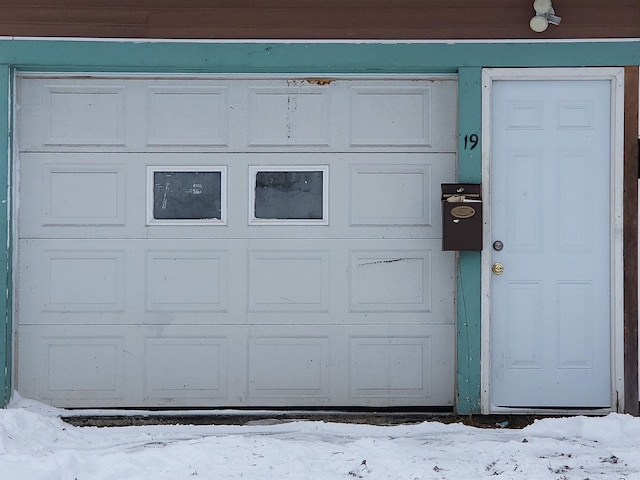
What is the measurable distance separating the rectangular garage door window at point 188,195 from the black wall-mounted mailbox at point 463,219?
163 cm

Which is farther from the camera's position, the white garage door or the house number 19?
the white garage door

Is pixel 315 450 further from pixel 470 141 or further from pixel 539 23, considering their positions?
pixel 539 23

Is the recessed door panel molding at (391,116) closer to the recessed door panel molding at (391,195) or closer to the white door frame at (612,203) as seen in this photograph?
the recessed door panel molding at (391,195)

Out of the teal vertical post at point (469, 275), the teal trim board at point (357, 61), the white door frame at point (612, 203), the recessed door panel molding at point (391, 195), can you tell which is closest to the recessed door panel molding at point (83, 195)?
the teal trim board at point (357, 61)

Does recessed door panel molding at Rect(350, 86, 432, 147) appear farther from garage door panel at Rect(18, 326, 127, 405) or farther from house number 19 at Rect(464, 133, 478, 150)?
garage door panel at Rect(18, 326, 127, 405)

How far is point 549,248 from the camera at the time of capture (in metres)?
5.93

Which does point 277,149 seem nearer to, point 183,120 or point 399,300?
point 183,120

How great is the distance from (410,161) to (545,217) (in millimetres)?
1057

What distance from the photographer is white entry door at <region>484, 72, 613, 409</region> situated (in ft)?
19.4

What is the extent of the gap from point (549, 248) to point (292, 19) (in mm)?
2478

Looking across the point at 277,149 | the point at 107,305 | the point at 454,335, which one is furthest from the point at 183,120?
the point at 454,335

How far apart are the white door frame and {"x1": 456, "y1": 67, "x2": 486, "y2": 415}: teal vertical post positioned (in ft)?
0.14

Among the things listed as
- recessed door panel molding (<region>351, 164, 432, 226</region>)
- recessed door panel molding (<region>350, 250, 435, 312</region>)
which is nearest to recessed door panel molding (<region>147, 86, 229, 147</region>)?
recessed door panel molding (<region>351, 164, 432, 226</region>)

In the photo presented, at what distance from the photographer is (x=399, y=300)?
599cm
